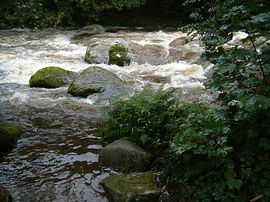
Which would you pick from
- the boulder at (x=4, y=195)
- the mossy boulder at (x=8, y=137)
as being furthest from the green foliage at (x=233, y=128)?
the mossy boulder at (x=8, y=137)

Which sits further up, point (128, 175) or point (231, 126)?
point (231, 126)

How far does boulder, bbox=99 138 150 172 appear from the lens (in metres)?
4.76

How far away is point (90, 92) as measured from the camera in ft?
28.0

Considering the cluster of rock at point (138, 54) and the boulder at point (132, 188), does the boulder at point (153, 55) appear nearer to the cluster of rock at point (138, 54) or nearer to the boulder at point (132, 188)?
the cluster of rock at point (138, 54)

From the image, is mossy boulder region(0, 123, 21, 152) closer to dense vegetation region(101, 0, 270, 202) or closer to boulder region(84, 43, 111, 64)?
dense vegetation region(101, 0, 270, 202)

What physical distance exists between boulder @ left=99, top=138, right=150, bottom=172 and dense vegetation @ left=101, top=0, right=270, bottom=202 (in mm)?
639

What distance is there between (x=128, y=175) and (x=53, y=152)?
1.48 m

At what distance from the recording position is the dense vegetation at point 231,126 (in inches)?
134

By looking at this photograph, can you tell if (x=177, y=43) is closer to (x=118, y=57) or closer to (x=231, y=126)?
(x=118, y=57)

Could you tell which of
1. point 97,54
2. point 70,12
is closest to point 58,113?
point 97,54

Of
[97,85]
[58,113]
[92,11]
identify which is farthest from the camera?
[92,11]

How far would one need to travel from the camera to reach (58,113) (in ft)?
24.1

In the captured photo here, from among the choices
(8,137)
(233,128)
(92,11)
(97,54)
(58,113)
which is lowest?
(58,113)

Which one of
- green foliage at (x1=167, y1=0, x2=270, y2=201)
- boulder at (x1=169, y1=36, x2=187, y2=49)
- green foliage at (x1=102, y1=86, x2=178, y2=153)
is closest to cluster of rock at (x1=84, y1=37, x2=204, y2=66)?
boulder at (x1=169, y1=36, x2=187, y2=49)
